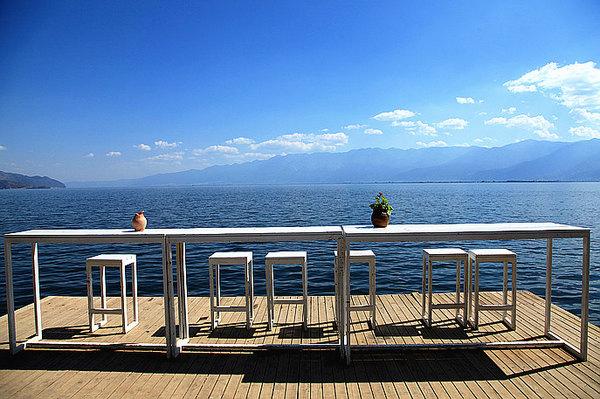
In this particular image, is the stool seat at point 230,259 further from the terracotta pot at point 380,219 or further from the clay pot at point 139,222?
the terracotta pot at point 380,219

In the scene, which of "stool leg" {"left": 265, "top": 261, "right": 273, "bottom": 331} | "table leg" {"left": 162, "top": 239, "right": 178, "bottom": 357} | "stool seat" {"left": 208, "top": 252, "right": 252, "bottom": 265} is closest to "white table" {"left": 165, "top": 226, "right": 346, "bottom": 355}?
"table leg" {"left": 162, "top": 239, "right": 178, "bottom": 357}

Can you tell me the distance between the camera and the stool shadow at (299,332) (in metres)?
4.34

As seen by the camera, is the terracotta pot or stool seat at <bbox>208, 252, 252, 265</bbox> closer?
the terracotta pot

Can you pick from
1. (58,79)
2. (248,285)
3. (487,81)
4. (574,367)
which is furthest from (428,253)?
(58,79)

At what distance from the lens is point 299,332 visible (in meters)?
4.46

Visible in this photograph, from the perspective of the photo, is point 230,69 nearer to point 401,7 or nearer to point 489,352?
point 401,7

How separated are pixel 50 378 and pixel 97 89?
51.0 m

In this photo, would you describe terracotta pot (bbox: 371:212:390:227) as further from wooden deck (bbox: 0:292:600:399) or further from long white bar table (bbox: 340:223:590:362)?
wooden deck (bbox: 0:292:600:399)

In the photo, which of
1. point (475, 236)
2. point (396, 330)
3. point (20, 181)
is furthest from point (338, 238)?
point (20, 181)

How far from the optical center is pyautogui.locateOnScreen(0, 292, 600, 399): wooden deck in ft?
10.4

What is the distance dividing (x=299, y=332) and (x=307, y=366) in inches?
33.5

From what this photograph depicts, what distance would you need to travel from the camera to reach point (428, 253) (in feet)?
14.4

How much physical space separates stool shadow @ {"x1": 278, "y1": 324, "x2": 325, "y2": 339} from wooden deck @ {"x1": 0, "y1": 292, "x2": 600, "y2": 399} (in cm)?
1

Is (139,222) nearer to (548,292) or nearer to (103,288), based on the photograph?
(103,288)
